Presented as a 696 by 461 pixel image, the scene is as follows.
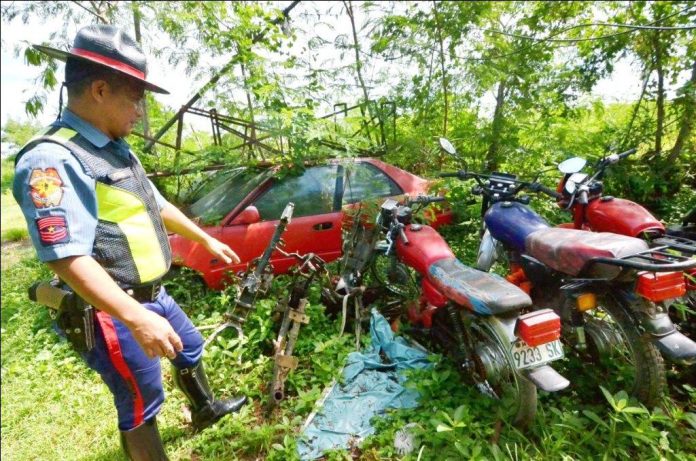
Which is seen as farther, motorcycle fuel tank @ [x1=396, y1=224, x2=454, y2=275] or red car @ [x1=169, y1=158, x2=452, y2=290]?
red car @ [x1=169, y1=158, x2=452, y2=290]

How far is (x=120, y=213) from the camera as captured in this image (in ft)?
5.06

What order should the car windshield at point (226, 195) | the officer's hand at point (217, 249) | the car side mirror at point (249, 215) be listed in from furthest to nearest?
1. the car windshield at point (226, 195)
2. the car side mirror at point (249, 215)
3. the officer's hand at point (217, 249)

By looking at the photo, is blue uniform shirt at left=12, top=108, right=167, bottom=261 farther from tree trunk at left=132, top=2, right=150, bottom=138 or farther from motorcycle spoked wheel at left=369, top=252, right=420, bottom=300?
tree trunk at left=132, top=2, right=150, bottom=138

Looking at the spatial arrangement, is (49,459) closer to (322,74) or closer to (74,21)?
(322,74)

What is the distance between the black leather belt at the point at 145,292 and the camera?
1.66 m

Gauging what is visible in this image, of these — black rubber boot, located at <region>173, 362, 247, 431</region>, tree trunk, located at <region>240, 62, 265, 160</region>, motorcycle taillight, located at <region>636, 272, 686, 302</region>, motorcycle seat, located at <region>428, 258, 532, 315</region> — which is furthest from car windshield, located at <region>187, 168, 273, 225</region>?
motorcycle taillight, located at <region>636, 272, 686, 302</region>

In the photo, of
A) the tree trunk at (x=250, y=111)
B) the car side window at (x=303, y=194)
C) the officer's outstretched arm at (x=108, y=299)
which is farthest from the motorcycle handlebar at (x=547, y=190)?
the tree trunk at (x=250, y=111)

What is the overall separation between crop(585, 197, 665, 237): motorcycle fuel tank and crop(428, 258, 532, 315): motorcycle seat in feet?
3.66

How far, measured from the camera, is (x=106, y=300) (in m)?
1.29

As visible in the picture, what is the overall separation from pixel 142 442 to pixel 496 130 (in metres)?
4.58

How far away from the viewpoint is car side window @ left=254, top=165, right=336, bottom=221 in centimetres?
388

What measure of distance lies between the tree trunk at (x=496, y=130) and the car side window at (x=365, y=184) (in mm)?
1498

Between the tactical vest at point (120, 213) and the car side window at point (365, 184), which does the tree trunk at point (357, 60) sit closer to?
the car side window at point (365, 184)

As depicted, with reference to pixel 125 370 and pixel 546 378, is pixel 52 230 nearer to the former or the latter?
pixel 125 370
